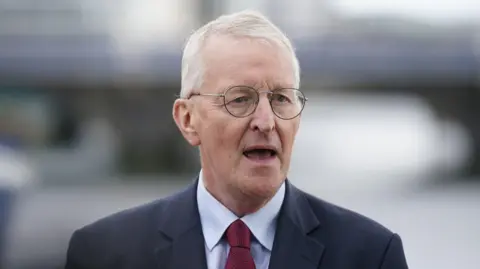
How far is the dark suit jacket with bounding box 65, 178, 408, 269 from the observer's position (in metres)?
2.44

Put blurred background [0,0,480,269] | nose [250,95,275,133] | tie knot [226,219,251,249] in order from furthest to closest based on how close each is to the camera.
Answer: blurred background [0,0,480,269]
tie knot [226,219,251,249]
nose [250,95,275,133]

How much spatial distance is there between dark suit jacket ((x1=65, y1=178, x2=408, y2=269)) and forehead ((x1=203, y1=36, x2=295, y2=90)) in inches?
13.5

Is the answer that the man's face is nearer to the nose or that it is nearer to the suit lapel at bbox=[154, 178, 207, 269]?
the nose

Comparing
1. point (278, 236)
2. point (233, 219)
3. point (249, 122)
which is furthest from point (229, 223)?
point (249, 122)

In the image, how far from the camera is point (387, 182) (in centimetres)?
1634

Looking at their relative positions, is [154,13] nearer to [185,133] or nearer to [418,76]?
[418,76]

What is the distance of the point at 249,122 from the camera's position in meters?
2.38

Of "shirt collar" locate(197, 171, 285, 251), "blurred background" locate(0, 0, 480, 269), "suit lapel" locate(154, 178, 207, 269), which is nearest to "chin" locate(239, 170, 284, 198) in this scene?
"shirt collar" locate(197, 171, 285, 251)

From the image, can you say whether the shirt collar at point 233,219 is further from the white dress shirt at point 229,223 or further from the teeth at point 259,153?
the teeth at point 259,153

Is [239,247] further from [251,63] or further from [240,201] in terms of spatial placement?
[251,63]

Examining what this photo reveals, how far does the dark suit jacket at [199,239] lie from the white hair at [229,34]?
319 mm

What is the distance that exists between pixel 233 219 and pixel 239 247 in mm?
87

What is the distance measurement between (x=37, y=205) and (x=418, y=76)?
31.0 feet

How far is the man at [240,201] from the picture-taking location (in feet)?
7.85
